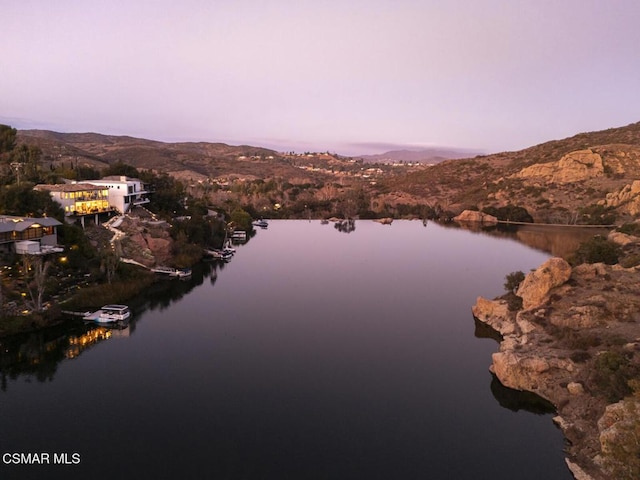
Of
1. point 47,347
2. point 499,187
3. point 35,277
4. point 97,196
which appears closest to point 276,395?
point 47,347

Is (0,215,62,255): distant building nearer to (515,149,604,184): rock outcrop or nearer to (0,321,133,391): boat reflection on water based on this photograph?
(0,321,133,391): boat reflection on water

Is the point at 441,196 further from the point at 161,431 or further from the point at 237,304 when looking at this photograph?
the point at 161,431

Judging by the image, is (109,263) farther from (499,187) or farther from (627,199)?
(499,187)

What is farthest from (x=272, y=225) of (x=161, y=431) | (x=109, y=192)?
(x=161, y=431)

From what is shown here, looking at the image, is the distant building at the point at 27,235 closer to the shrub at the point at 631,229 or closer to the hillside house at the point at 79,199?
the hillside house at the point at 79,199

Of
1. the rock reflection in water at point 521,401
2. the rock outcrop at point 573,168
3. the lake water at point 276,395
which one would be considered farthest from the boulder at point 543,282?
the rock outcrop at point 573,168
